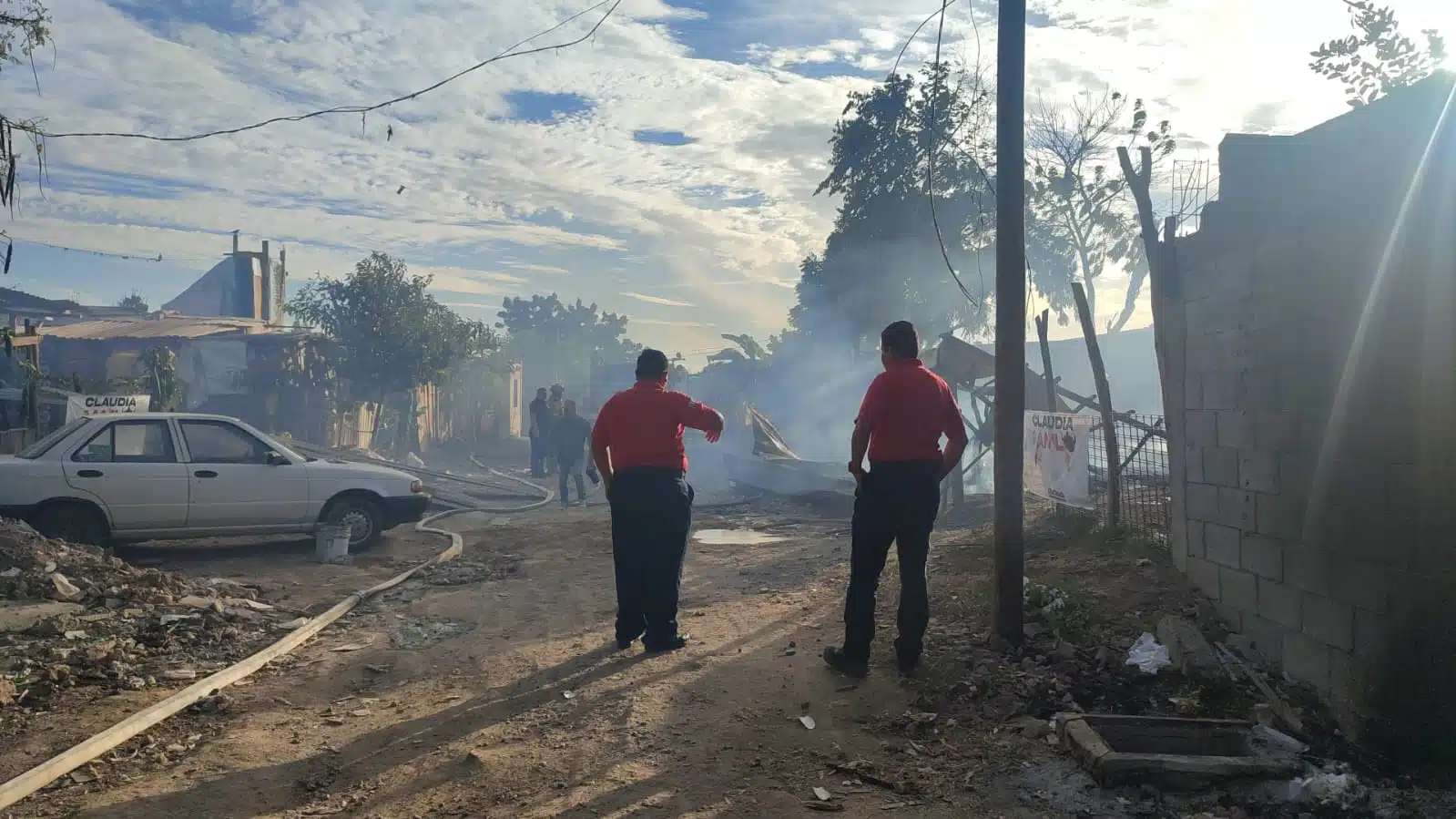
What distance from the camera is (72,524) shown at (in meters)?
8.37

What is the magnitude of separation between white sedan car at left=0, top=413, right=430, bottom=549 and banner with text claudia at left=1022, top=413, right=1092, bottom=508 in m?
6.84

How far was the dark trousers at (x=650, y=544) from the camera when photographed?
5367mm

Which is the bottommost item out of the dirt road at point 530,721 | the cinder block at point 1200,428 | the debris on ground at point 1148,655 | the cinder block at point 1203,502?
the dirt road at point 530,721

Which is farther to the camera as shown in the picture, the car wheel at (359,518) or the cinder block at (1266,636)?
the car wheel at (359,518)

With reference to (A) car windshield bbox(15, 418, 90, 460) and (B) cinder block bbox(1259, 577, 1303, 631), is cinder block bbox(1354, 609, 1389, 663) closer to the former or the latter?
(B) cinder block bbox(1259, 577, 1303, 631)

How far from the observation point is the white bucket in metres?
9.05

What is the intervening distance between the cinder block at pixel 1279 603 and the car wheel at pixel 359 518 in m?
8.31

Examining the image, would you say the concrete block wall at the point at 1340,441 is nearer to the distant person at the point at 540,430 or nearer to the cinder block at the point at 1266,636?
the cinder block at the point at 1266,636

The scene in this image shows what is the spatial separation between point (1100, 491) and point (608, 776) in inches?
238

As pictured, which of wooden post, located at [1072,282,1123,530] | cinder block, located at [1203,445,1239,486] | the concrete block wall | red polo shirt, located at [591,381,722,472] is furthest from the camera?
wooden post, located at [1072,282,1123,530]

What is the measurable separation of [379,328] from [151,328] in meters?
5.87

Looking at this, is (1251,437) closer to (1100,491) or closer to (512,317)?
(1100,491)

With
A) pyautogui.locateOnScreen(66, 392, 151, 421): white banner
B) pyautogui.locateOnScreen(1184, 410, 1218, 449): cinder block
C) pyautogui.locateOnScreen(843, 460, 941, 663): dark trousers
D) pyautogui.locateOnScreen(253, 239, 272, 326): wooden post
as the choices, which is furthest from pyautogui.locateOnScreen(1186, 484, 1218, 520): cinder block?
pyautogui.locateOnScreen(253, 239, 272, 326): wooden post

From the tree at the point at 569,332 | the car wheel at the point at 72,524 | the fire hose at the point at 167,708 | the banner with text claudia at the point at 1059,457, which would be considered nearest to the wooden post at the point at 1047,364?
the banner with text claudia at the point at 1059,457
